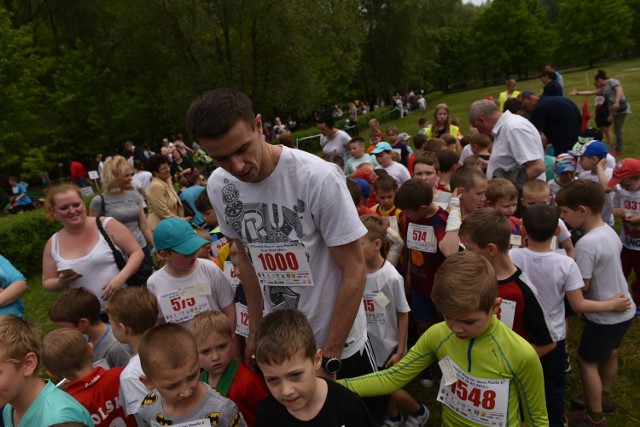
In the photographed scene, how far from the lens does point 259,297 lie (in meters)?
2.28

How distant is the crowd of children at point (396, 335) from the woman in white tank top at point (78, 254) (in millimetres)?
387

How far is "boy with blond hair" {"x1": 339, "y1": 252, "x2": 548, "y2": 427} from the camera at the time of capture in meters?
1.85

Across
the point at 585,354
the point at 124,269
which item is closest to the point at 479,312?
the point at 585,354

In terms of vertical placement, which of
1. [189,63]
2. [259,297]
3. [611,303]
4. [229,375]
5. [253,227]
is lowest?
[611,303]

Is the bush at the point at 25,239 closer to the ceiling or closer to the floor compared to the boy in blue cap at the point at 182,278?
closer to the floor

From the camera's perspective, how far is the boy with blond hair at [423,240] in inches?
129

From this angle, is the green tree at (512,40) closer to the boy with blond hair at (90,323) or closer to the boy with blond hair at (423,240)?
the boy with blond hair at (423,240)

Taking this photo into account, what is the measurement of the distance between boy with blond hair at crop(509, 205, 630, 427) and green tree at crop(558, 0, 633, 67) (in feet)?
185

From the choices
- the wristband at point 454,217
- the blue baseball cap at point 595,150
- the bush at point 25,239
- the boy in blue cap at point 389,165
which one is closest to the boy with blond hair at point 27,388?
the wristband at point 454,217

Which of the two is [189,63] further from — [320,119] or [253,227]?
[253,227]

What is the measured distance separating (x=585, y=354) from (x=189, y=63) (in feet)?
78.1

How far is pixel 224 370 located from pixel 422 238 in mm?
1844

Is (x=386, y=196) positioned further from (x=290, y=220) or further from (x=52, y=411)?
(x=52, y=411)

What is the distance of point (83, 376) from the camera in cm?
241
